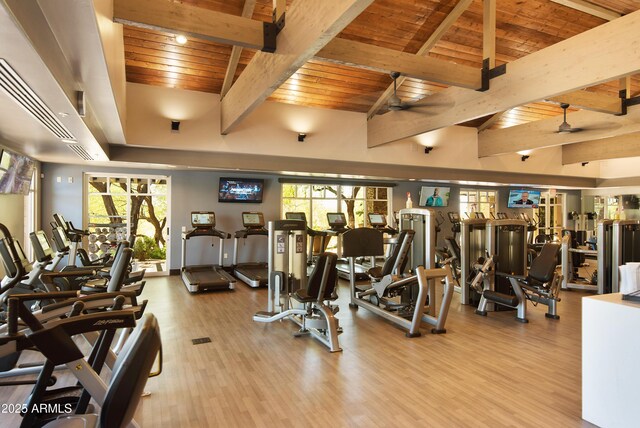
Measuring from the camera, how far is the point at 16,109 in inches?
160

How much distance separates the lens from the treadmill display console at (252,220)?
8981 millimetres

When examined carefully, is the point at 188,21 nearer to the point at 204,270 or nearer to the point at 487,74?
the point at 487,74

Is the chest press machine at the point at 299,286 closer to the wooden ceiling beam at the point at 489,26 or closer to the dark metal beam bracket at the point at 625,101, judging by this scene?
the wooden ceiling beam at the point at 489,26

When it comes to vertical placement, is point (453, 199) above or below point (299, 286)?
above

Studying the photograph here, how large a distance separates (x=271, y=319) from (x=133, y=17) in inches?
145

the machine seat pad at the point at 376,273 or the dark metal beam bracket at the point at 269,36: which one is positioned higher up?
the dark metal beam bracket at the point at 269,36

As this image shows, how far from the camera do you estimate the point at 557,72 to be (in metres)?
4.91

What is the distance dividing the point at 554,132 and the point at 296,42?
664 cm

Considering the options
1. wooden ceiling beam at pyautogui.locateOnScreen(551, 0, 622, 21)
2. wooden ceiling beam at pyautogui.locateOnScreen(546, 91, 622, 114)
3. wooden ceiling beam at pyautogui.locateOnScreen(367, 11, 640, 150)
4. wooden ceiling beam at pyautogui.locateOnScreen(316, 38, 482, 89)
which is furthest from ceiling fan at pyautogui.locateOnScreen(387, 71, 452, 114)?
wooden ceiling beam at pyautogui.locateOnScreen(551, 0, 622, 21)

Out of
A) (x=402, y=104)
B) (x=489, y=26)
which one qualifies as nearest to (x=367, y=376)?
(x=402, y=104)

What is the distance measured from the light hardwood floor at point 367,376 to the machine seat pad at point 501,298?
11.1 inches

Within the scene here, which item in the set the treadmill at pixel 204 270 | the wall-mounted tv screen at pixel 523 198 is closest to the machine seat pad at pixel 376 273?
the treadmill at pixel 204 270

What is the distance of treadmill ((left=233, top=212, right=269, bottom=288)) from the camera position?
326 inches

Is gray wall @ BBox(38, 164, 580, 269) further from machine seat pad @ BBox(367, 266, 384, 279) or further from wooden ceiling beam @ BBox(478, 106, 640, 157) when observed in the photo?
wooden ceiling beam @ BBox(478, 106, 640, 157)
